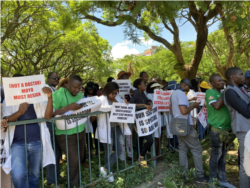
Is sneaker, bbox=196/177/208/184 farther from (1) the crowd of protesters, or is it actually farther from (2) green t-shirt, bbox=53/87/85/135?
(2) green t-shirt, bbox=53/87/85/135

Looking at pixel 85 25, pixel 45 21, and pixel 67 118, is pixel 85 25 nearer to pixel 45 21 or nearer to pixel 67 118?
pixel 45 21

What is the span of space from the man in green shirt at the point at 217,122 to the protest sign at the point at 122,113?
1407 mm

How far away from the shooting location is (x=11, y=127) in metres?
2.77

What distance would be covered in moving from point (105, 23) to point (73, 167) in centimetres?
551

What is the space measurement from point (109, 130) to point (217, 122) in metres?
1.91

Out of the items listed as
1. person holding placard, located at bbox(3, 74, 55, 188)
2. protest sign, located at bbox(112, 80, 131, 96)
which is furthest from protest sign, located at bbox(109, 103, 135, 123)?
protest sign, located at bbox(112, 80, 131, 96)

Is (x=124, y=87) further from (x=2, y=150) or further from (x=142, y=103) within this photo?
(x=2, y=150)

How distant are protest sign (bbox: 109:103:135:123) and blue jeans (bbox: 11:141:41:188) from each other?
1328mm

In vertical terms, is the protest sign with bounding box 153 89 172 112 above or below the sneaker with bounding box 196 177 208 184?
above

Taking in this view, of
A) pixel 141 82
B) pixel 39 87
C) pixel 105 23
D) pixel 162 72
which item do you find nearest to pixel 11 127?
pixel 39 87

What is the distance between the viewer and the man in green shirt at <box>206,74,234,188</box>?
3.46m

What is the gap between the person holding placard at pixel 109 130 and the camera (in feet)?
12.0

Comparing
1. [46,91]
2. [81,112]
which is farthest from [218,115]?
[46,91]

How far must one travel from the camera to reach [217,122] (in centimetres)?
349
